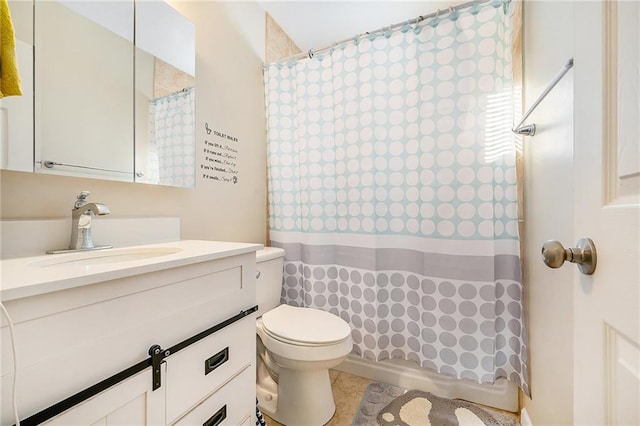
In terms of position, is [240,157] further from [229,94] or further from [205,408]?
[205,408]

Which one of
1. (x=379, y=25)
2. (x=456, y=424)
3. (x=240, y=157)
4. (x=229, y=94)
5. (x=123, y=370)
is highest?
(x=379, y=25)

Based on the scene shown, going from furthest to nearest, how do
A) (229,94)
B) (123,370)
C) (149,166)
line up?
1. (229,94)
2. (149,166)
3. (123,370)

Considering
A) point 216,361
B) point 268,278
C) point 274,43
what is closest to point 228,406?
point 216,361

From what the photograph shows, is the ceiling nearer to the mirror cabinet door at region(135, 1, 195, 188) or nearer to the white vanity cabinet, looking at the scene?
the mirror cabinet door at region(135, 1, 195, 188)

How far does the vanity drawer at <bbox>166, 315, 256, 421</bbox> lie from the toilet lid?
0.28 metres

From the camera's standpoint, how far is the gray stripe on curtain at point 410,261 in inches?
49.3

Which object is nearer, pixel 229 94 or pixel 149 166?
pixel 149 166

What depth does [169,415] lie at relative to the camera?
664mm

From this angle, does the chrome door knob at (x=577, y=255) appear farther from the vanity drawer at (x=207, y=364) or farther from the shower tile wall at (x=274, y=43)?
the shower tile wall at (x=274, y=43)

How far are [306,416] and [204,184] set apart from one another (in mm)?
1236

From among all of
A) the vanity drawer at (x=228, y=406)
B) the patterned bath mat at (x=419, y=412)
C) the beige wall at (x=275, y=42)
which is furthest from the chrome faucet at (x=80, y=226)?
the beige wall at (x=275, y=42)

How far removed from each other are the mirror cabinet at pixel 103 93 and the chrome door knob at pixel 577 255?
1.29 m

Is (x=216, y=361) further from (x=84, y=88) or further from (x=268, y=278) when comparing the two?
(x=84, y=88)

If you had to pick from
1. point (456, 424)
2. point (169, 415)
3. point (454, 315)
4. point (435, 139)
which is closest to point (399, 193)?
point (435, 139)
